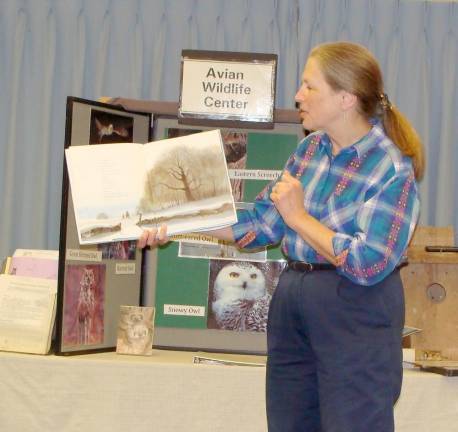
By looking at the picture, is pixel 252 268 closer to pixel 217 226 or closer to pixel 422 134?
pixel 217 226

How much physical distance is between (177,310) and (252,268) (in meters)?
0.26

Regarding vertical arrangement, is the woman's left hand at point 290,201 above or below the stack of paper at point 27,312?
above

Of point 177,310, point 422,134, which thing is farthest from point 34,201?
point 422,134

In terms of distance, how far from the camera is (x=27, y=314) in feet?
6.88

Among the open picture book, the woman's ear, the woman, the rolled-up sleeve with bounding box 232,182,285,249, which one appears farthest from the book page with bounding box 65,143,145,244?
the woman's ear

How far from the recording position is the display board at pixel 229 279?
7.38 ft

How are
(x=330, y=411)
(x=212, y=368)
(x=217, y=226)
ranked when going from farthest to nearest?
1. (x=212, y=368)
2. (x=217, y=226)
3. (x=330, y=411)

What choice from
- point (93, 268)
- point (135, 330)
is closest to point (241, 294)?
point (135, 330)

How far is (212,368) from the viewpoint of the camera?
6.50 feet

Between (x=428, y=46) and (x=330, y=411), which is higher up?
(x=428, y=46)

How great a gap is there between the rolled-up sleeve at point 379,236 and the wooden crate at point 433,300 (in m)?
0.73

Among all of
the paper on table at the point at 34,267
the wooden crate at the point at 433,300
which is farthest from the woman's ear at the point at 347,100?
the paper on table at the point at 34,267

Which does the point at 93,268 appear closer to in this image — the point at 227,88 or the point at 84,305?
the point at 84,305

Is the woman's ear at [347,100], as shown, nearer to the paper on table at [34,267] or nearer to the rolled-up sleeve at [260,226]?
the rolled-up sleeve at [260,226]
